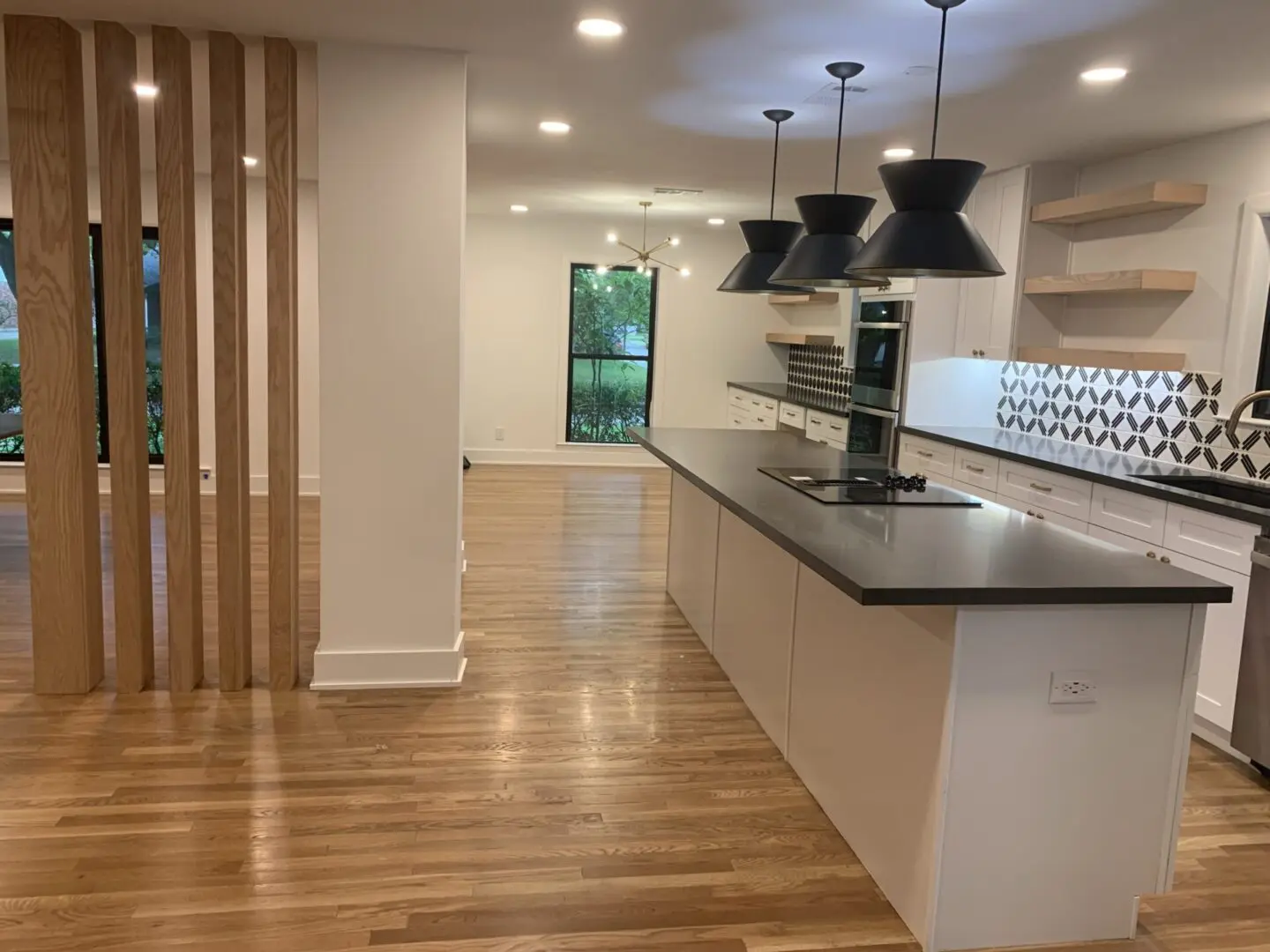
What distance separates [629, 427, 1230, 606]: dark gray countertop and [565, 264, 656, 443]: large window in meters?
6.01

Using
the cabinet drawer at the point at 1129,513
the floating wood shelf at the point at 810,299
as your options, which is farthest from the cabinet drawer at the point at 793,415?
the cabinet drawer at the point at 1129,513

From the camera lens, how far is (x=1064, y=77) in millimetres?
3344

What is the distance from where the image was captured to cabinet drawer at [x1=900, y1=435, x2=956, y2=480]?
5243 mm

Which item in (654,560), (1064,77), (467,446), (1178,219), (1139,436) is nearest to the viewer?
(1064,77)

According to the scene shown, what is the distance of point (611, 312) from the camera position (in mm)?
9375

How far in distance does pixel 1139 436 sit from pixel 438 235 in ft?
11.4

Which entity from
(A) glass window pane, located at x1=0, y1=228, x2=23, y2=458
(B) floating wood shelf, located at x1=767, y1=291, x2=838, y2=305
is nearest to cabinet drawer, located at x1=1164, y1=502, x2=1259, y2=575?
(B) floating wood shelf, located at x1=767, y1=291, x2=838, y2=305

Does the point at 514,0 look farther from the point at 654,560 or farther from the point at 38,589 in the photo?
the point at 654,560

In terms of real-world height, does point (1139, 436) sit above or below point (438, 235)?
below

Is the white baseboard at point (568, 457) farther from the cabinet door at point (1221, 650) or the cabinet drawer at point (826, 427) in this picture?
the cabinet door at point (1221, 650)

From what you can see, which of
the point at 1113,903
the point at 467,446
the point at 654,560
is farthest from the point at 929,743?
the point at 467,446

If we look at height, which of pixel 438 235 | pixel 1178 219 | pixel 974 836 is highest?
pixel 1178 219

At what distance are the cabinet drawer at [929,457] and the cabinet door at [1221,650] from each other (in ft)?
5.86

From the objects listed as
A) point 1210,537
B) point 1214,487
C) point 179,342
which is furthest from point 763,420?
point 179,342
